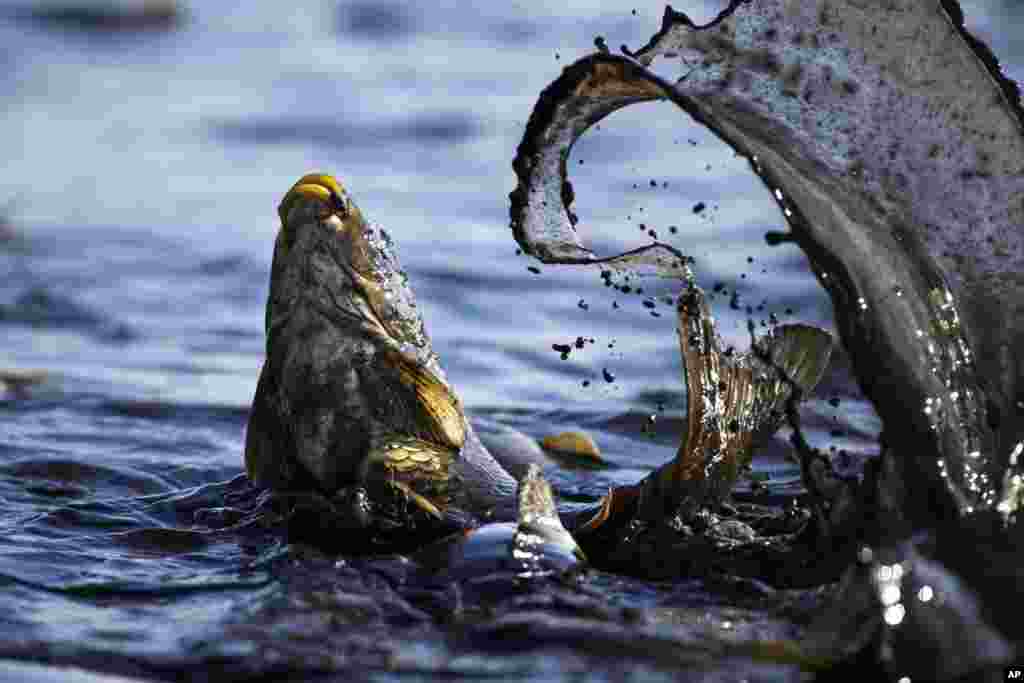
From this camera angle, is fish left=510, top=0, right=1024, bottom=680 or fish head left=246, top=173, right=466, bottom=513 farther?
fish head left=246, top=173, right=466, bottom=513

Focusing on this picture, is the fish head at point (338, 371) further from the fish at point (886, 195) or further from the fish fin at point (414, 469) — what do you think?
the fish at point (886, 195)

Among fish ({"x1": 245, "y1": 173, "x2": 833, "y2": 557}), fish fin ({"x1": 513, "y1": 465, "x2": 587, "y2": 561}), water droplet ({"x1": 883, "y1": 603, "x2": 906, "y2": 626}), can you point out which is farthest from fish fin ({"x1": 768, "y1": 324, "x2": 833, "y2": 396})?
water droplet ({"x1": 883, "y1": 603, "x2": 906, "y2": 626})

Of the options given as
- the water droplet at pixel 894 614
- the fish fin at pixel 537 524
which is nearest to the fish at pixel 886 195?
the water droplet at pixel 894 614

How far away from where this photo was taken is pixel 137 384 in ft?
21.4

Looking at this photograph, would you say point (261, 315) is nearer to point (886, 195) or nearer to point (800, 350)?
point (800, 350)

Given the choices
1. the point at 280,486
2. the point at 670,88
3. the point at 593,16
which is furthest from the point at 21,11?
the point at 670,88

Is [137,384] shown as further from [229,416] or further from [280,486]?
[280,486]

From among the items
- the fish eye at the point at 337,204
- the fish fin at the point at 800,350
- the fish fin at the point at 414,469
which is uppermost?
the fish eye at the point at 337,204

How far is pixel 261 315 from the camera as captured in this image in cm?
775

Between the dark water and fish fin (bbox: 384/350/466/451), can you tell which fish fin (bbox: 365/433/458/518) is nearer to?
fish fin (bbox: 384/350/466/451)

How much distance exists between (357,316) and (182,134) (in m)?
7.56

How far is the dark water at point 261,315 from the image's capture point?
3557 millimetres

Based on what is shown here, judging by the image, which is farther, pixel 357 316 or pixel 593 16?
pixel 593 16

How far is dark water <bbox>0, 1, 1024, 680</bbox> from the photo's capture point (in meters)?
3.56
